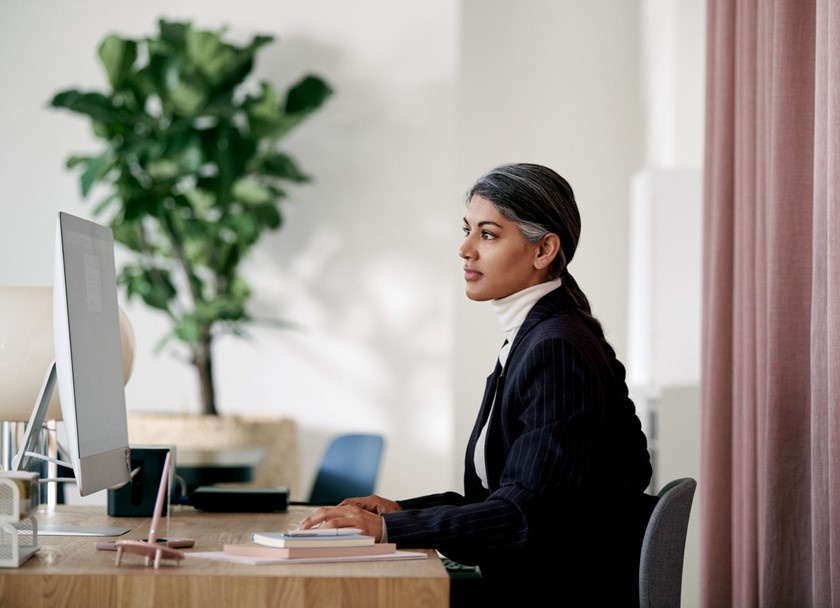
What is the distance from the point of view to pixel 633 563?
5.74ft

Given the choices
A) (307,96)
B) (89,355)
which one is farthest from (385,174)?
(89,355)

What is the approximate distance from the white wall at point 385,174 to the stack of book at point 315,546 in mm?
3718

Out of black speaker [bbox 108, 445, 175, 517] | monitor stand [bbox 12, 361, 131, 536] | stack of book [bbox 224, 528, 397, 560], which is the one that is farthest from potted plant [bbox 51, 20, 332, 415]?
stack of book [bbox 224, 528, 397, 560]

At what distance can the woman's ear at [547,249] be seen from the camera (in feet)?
6.42

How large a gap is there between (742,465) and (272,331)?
3120 millimetres

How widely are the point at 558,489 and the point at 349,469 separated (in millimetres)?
2009

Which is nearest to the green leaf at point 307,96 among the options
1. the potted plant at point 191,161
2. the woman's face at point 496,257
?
the potted plant at point 191,161

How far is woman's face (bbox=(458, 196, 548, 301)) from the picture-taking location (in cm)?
196

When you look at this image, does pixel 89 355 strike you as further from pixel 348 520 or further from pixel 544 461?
pixel 544 461

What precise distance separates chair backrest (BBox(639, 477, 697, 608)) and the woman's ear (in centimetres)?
47

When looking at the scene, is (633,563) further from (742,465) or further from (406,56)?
(406,56)

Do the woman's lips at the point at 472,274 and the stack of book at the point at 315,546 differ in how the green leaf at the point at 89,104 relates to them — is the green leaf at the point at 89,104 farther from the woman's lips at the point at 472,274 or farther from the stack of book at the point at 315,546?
the stack of book at the point at 315,546

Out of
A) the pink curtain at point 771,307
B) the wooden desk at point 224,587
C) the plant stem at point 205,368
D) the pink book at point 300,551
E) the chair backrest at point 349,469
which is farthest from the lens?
the plant stem at point 205,368

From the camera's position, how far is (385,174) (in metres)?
5.43
